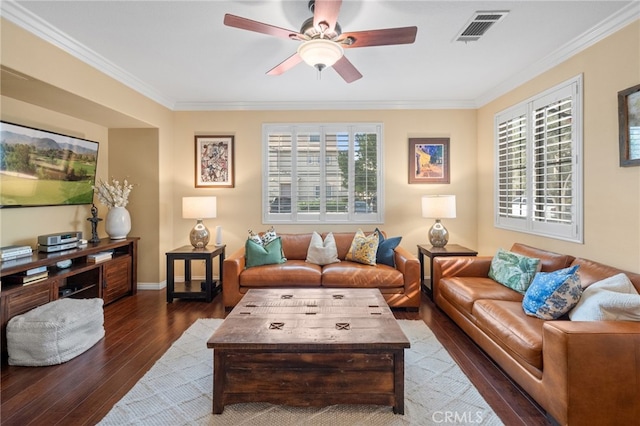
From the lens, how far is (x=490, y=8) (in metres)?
2.38

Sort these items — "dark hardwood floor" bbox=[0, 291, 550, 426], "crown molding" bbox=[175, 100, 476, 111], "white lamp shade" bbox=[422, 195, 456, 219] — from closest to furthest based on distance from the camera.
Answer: "dark hardwood floor" bbox=[0, 291, 550, 426] < "white lamp shade" bbox=[422, 195, 456, 219] < "crown molding" bbox=[175, 100, 476, 111]

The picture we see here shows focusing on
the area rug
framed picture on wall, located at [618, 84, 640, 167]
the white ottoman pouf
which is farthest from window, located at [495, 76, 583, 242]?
the white ottoman pouf

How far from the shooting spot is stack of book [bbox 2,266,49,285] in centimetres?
270

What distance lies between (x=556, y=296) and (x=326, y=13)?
8.38 ft

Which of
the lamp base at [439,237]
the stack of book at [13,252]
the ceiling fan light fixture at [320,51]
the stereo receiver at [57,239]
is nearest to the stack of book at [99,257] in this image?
the stereo receiver at [57,239]

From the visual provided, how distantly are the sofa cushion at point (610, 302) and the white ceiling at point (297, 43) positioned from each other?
2.07 metres

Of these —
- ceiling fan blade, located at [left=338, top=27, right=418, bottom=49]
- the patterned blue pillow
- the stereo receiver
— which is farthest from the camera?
the stereo receiver

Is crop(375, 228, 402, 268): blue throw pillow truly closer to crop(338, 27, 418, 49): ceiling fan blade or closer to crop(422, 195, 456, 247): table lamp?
crop(422, 195, 456, 247): table lamp

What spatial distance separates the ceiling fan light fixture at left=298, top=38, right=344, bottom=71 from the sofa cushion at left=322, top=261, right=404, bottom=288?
231 centimetres

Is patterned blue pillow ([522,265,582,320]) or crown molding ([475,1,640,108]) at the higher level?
crown molding ([475,1,640,108])

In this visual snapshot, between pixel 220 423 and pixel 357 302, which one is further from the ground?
pixel 357 302

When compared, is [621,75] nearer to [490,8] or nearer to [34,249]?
[490,8]

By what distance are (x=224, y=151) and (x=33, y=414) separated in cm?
364

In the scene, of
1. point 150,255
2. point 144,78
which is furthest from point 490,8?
point 150,255
